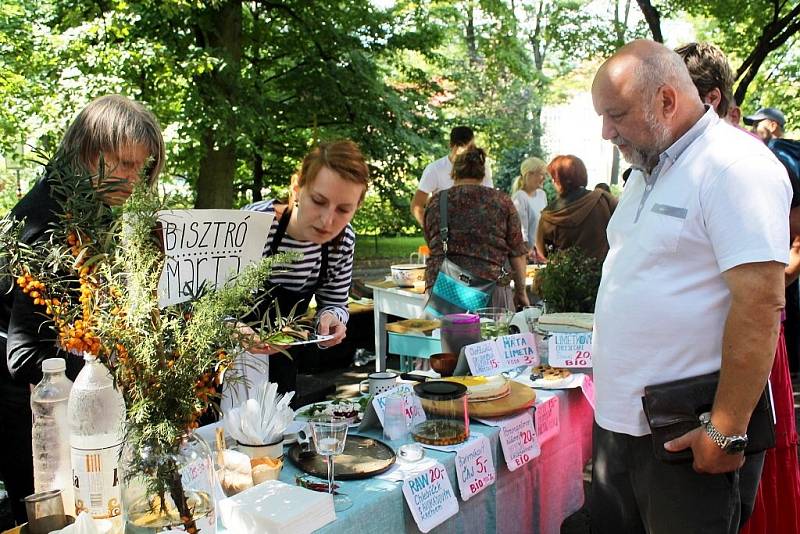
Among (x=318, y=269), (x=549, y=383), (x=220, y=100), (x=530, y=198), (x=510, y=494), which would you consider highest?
(x=220, y=100)

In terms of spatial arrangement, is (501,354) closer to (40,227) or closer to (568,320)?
(568,320)

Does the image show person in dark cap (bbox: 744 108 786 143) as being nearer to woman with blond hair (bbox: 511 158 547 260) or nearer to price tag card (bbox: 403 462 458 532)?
woman with blond hair (bbox: 511 158 547 260)

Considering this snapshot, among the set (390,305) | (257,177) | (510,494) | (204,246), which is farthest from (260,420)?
(257,177)

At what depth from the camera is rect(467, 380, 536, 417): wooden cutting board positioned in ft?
6.32

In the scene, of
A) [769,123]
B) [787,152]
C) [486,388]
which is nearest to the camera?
[486,388]

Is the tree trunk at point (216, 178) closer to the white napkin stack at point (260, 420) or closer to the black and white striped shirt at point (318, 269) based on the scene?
the black and white striped shirt at point (318, 269)

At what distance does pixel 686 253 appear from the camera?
149 centimetres

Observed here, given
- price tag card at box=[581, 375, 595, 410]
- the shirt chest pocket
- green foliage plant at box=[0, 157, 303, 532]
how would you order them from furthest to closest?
1. price tag card at box=[581, 375, 595, 410]
2. the shirt chest pocket
3. green foliage plant at box=[0, 157, 303, 532]

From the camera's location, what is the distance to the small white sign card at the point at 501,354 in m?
2.23

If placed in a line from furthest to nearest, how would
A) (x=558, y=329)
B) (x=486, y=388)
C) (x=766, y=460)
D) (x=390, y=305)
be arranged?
(x=390, y=305)
(x=558, y=329)
(x=486, y=388)
(x=766, y=460)

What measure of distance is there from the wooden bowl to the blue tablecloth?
368mm

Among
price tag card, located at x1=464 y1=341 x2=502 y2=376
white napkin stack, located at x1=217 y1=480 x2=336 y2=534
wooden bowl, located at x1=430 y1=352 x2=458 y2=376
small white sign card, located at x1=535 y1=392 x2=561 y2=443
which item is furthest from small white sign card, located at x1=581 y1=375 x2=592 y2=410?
white napkin stack, located at x1=217 y1=480 x2=336 y2=534

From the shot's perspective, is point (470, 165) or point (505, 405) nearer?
point (505, 405)

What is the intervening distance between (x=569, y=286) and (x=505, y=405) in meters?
1.05
